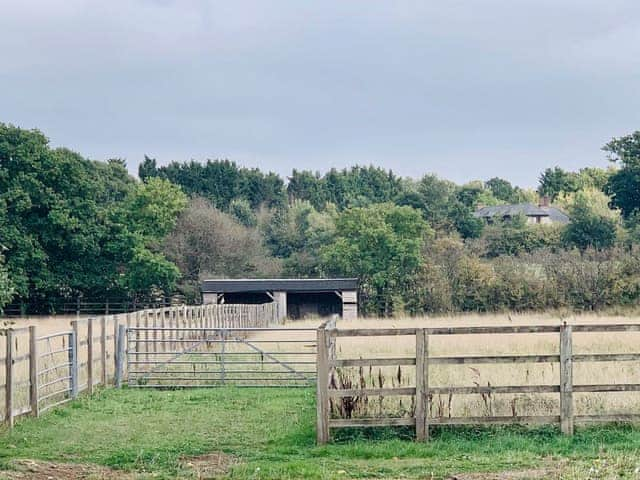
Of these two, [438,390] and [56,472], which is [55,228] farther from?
[438,390]

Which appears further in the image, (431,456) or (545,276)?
(545,276)

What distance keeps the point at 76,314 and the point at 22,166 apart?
364 inches

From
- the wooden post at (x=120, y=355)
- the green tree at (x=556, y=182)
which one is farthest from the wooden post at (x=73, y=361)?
the green tree at (x=556, y=182)

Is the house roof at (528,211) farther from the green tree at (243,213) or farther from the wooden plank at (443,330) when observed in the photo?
the wooden plank at (443,330)

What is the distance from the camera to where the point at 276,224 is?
8906 cm

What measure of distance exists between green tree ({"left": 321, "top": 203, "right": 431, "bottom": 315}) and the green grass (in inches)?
1655

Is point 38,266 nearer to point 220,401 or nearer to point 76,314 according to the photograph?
point 76,314

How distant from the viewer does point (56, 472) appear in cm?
1010

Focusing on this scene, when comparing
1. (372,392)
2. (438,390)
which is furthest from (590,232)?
(372,392)

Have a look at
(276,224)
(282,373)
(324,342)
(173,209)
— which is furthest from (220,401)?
(276,224)

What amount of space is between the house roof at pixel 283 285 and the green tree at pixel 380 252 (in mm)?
3487

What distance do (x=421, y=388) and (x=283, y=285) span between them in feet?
141

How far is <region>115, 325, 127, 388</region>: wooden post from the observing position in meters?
18.8

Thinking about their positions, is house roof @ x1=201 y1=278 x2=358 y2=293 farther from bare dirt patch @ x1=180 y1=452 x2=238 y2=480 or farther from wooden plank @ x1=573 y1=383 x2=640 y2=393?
bare dirt patch @ x1=180 y1=452 x2=238 y2=480
